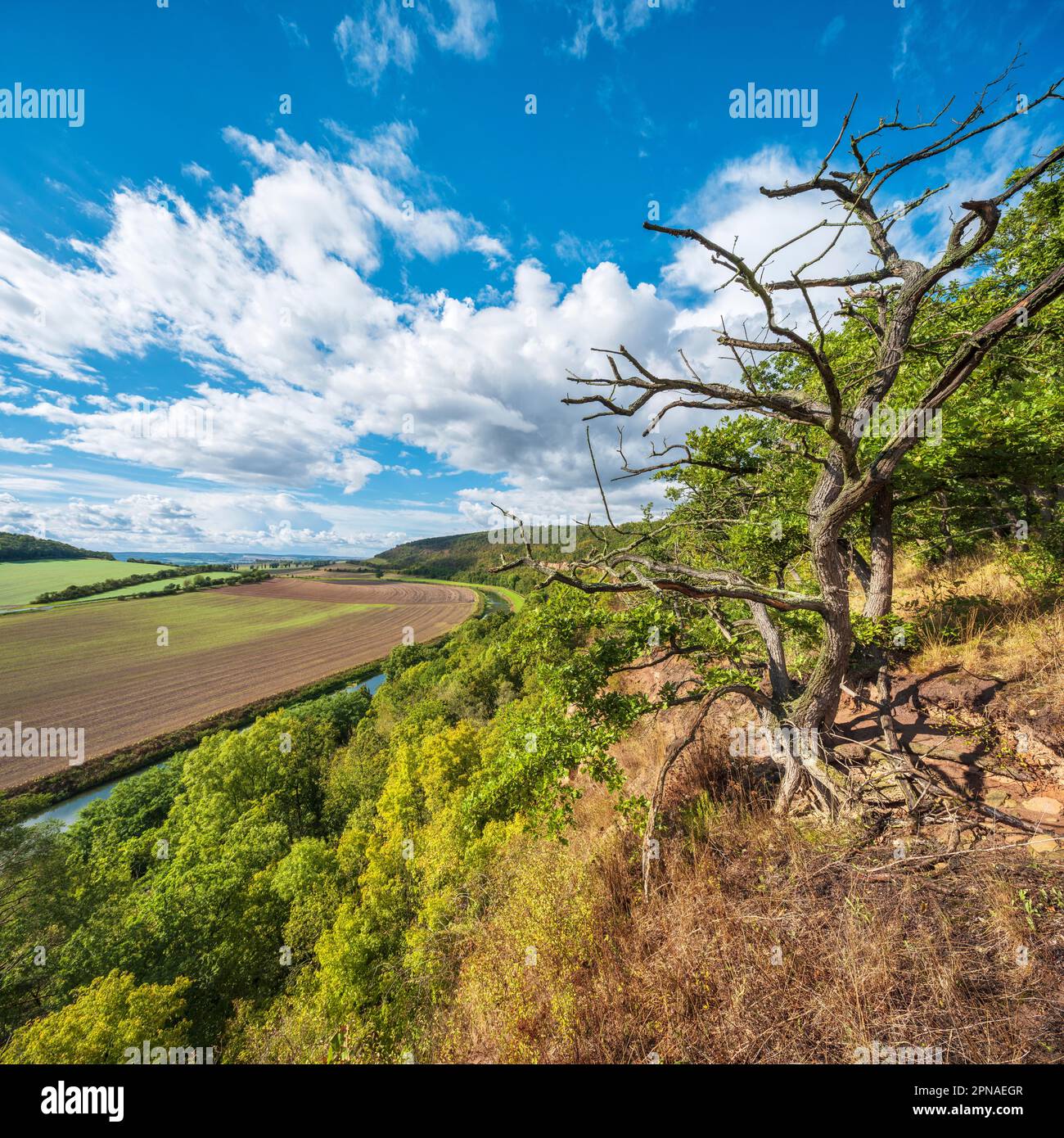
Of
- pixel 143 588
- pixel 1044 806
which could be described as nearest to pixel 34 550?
pixel 143 588

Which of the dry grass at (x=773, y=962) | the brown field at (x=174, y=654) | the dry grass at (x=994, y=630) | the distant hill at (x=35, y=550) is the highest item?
the distant hill at (x=35, y=550)

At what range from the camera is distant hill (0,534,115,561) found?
115 meters

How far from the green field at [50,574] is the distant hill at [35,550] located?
134 inches

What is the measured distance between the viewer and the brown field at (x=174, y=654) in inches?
1615

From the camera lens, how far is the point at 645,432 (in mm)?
4090

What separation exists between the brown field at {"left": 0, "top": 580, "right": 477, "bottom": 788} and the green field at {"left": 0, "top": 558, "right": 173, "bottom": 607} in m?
17.6

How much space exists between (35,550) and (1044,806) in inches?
7676

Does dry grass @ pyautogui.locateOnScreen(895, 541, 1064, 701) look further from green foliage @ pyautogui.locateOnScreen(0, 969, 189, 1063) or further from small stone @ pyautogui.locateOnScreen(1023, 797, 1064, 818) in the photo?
green foliage @ pyautogui.locateOnScreen(0, 969, 189, 1063)

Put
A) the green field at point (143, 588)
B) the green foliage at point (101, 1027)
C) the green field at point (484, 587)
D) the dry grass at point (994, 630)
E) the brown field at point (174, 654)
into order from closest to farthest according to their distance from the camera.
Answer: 1. the dry grass at point (994, 630)
2. the green foliage at point (101, 1027)
3. the brown field at point (174, 654)
4. the green field at point (143, 588)
5. the green field at point (484, 587)

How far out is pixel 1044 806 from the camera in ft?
14.8

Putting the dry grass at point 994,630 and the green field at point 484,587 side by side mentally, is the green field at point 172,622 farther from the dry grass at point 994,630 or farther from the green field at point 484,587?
the dry grass at point 994,630

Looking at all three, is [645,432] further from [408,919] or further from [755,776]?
[408,919]

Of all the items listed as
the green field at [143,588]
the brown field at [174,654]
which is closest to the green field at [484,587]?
the brown field at [174,654]

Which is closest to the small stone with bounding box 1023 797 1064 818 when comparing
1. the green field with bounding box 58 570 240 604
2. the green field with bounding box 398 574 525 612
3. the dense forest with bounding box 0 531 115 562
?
the green field with bounding box 398 574 525 612
